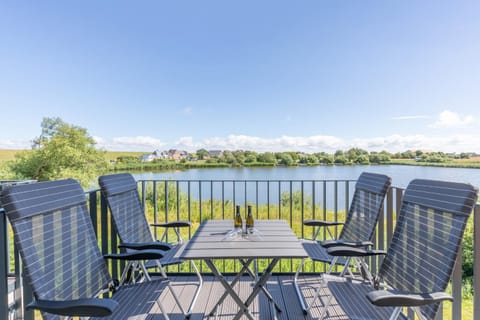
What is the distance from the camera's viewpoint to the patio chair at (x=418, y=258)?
61.5 inches

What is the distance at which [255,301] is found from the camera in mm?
2867

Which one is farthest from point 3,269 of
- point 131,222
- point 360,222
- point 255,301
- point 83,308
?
point 360,222

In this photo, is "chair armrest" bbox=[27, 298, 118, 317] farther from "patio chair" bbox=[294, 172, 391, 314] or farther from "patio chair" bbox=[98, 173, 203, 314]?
"patio chair" bbox=[294, 172, 391, 314]

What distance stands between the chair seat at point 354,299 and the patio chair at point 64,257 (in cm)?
117

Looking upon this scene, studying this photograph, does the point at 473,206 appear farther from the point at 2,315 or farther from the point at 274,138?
the point at 274,138

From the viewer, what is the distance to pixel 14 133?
22.6 m

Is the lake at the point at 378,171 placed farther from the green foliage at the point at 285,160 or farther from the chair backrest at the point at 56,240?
the chair backrest at the point at 56,240

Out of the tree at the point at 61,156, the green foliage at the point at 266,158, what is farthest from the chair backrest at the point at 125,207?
the tree at the point at 61,156

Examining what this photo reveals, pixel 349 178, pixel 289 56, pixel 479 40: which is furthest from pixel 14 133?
pixel 479 40

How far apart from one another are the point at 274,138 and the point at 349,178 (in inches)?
694

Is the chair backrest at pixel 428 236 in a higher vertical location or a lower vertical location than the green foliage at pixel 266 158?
lower

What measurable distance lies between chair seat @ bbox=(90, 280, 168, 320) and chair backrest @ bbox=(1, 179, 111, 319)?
0.57ft

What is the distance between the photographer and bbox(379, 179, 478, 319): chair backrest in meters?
1.71

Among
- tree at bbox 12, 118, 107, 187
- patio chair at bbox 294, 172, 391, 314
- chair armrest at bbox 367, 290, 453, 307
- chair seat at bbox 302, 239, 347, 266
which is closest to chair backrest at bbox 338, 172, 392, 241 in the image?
patio chair at bbox 294, 172, 391, 314
